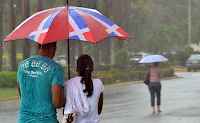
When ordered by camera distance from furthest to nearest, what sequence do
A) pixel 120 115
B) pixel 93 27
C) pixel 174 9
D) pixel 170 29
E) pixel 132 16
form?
pixel 174 9 → pixel 170 29 → pixel 132 16 → pixel 120 115 → pixel 93 27

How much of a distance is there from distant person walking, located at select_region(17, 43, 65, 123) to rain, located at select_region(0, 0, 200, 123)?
1.90 ft

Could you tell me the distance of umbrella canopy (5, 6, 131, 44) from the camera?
3.81m

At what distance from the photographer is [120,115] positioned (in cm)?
1153

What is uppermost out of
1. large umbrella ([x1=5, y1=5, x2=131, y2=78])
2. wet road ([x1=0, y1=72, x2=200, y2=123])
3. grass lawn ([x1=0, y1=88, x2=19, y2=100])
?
large umbrella ([x1=5, y1=5, x2=131, y2=78])

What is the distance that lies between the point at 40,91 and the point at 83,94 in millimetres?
395

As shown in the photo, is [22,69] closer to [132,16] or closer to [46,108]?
[46,108]

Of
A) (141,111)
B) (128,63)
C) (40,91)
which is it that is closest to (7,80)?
(128,63)

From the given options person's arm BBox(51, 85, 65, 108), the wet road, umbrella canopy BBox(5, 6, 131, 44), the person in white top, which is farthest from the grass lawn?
person's arm BBox(51, 85, 65, 108)

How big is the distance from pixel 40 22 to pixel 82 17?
1.27ft

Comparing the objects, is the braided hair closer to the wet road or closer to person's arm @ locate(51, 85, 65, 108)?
person's arm @ locate(51, 85, 65, 108)

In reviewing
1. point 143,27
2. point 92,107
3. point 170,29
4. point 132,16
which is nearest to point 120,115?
point 92,107

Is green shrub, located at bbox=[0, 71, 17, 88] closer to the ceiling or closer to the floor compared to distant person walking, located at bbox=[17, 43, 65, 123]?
closer to the floor

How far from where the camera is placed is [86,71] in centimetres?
395

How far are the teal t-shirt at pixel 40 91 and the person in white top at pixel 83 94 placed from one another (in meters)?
0.17
